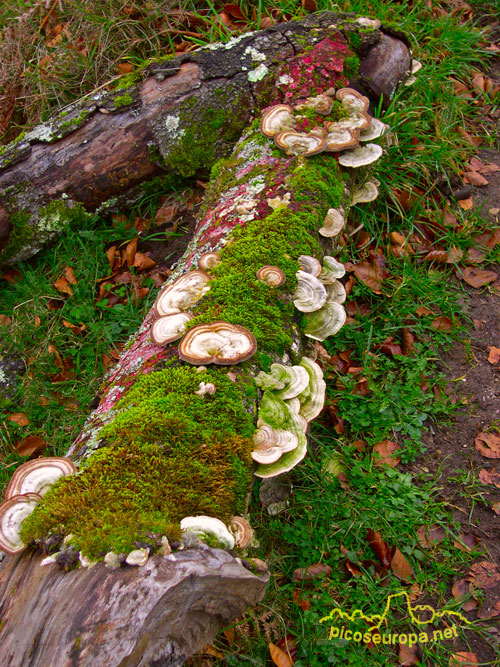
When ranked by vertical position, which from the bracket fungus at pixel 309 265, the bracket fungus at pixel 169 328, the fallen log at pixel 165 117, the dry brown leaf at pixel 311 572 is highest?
the fallen log at pixel 165 117

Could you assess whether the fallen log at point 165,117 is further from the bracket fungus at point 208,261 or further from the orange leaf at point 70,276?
the bracket fungus at point 208,261

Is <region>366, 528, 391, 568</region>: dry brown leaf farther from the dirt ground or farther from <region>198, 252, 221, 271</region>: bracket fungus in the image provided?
<region>198, 252, 221, 271</region>: bracket fungus

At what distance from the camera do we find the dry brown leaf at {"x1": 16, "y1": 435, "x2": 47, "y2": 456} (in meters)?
4.11

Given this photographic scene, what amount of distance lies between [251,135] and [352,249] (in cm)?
142

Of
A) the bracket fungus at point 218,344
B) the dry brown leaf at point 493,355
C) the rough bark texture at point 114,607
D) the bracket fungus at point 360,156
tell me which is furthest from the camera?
the dry brown leaf at point 493,355

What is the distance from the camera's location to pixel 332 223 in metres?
3.57

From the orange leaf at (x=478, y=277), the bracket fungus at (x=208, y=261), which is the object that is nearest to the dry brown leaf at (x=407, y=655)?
the bracket fungus at (x=208, y=261)

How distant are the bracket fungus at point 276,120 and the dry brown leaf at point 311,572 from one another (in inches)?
127

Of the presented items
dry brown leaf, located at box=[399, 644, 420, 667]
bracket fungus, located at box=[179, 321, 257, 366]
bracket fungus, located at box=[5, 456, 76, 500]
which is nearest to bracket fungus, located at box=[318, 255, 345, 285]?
bracket fungus, located at box=[179, 321, 257, 366]

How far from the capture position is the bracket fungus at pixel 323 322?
3213 millimetres

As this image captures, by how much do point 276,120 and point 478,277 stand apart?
2.34 meters

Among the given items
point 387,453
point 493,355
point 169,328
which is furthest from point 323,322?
point 493,355

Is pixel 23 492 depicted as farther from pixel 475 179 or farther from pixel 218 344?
pixel 475 179

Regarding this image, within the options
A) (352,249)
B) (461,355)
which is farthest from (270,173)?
(461,355)
